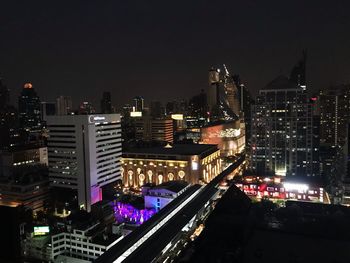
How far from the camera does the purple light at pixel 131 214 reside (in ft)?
54.3

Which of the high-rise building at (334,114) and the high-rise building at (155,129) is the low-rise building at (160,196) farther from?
the high-rise building at (334,114)

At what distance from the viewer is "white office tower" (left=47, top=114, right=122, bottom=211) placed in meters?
19.6

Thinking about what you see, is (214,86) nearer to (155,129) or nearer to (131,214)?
(155,129)

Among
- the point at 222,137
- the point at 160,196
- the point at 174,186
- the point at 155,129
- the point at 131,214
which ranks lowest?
the point at 131,214

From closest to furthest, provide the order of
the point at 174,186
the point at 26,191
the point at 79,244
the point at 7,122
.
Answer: the point at 79,244, the point at 26,191, the point at 174,186, the point at 7,122

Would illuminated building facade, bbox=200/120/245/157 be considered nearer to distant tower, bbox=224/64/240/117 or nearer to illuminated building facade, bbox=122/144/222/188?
illuminated building facade, bbox=122/144/222/188

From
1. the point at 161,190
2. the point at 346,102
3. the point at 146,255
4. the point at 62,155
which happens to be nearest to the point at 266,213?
the point at 146,255

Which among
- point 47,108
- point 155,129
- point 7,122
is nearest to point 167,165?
point 155,129

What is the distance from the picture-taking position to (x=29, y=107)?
177ft

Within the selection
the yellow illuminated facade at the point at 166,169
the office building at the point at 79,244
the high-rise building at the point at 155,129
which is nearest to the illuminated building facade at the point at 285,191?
the yellow illuminated facade at the point at 166,169

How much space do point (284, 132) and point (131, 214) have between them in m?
14.0

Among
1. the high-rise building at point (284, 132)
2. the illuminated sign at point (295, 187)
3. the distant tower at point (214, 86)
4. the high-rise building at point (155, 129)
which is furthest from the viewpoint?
the distant tower at point (214, 86)

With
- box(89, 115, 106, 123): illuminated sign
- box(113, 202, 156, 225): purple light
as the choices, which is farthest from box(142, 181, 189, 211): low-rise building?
box(89, 115, 106, 123): illuminated sign

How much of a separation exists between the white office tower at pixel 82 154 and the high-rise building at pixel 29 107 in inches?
1316
